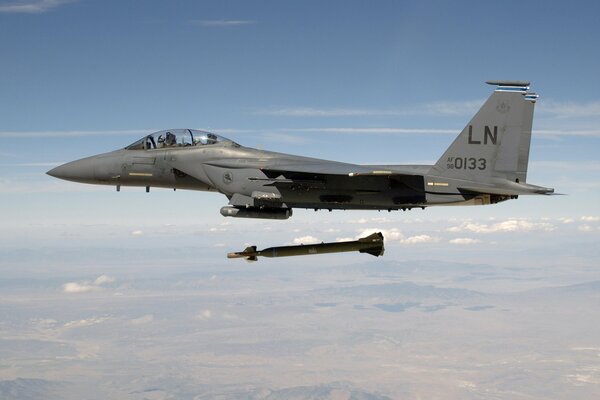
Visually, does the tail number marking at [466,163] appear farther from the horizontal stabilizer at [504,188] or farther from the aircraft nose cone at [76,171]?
the aircraft nose cone at [76,171]

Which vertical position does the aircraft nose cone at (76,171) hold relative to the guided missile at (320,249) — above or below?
above

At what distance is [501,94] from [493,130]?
4.04 feet

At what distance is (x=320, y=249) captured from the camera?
23.8 metres

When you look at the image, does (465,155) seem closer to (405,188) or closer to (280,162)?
(405,188)

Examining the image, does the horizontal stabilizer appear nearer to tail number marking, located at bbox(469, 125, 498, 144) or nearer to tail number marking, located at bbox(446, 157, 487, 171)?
tail number marking, located at bbox(446, 157, 487, 171)

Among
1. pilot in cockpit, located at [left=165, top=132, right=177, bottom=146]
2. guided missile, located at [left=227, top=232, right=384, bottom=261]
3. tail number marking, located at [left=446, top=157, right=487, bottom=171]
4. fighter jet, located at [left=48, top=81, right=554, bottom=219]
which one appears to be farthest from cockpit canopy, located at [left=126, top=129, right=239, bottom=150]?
tail number marking, located at [left=446, top=157, right=487, bottom=171]

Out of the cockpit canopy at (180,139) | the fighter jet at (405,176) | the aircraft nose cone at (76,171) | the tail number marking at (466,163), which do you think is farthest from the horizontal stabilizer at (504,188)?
the aircraft nose cone at (76,171)

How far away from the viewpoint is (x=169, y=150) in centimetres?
2402

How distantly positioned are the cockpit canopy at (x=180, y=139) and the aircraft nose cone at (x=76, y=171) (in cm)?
196

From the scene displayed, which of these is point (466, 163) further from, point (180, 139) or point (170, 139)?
point (170, 139)

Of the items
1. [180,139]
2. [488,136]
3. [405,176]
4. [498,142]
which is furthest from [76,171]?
[498,142]

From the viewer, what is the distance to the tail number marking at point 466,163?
2267 centimetres

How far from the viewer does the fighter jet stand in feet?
73.4

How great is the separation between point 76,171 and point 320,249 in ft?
30.3
